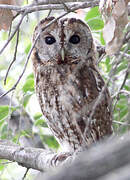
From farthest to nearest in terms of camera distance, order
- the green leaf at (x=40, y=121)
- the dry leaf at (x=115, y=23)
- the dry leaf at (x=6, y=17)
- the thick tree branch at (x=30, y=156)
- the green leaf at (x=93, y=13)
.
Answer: the green leaf at (x=40, y=121), the green leaf at (x=93, y=13), the thick tree branch at (x=30, y=156), the dry leaf at (x=6, y=17), the dry leaf at (x=115, y=23)

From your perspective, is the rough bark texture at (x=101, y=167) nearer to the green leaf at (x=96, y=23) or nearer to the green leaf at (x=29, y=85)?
the green leaf at (x=96, y=23)

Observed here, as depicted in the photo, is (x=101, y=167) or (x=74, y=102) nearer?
(x=101, y=167)

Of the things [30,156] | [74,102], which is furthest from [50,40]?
[30,156]

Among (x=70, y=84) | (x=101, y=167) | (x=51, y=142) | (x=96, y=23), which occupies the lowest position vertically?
(x=51, y=142)

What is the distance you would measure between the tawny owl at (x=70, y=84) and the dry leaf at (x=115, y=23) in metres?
1.07

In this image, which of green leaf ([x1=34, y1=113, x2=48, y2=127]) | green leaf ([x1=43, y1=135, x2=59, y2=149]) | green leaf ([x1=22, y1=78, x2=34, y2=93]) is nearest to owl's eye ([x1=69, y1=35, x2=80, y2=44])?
green leaf ([x1=22, y1=78, x2=34, y2=93])

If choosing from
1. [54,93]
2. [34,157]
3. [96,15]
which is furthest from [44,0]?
[34,157]

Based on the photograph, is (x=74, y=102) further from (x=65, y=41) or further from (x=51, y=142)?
(x=51, y=142)

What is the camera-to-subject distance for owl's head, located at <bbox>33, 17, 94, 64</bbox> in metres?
2.66

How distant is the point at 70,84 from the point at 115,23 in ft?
3.89

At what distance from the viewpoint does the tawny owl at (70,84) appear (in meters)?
2.58

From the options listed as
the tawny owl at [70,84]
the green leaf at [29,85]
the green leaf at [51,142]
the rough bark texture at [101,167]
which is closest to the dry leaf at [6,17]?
the tawny owl at [70,84]

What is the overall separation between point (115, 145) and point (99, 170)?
53 millimetres

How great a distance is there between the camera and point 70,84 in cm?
259
